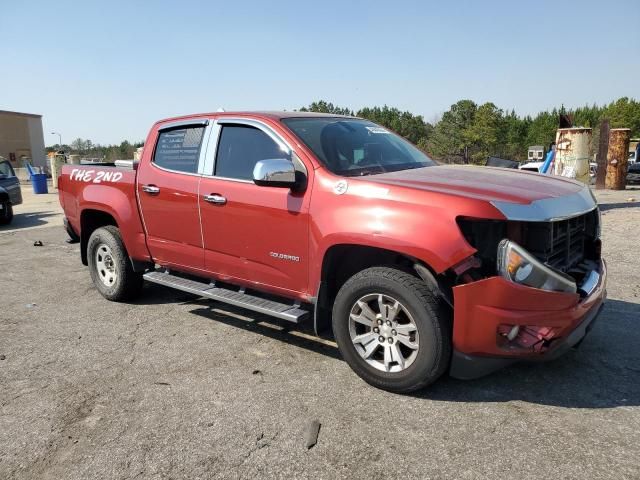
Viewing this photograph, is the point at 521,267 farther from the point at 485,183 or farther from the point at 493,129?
the point at 493,129

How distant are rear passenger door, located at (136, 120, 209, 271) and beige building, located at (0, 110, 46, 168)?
205 feet

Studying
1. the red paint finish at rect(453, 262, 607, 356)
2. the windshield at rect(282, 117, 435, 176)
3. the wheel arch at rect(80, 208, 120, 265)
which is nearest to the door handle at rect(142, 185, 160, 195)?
the wheel arch at rect(80, 208, 120, 265)

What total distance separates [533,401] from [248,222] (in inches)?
92.4

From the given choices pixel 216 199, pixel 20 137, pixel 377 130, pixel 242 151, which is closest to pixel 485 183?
pixel 377 130

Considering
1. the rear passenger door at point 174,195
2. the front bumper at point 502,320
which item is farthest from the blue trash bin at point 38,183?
the front bumper at point 502,320

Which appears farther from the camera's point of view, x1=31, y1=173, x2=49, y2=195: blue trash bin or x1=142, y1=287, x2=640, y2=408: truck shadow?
x1=31, y1=173, x2=49, y2=195: blue trash bin

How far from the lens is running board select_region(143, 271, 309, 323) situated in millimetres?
3660

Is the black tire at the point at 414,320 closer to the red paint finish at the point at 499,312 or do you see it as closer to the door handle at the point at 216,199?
the red paint finish at the point at 499,312

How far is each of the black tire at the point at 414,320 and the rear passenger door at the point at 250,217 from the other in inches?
19.7

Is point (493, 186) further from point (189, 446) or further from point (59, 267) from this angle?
point (59, 267)

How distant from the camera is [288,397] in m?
3.25

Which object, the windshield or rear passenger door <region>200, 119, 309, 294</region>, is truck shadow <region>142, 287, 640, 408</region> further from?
the windshield

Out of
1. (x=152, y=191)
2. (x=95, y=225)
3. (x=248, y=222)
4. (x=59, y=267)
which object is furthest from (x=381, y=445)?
(x=59, y=267)

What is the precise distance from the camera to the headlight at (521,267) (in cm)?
278
